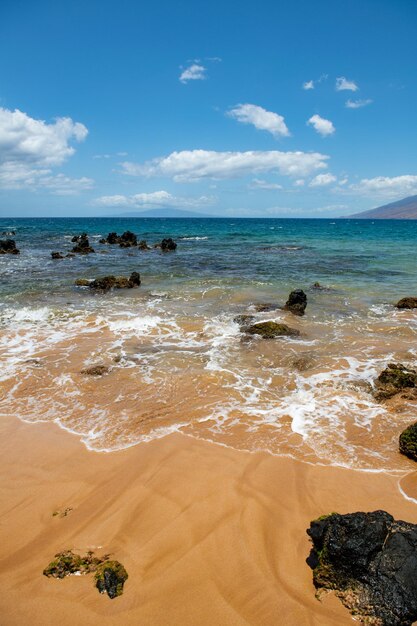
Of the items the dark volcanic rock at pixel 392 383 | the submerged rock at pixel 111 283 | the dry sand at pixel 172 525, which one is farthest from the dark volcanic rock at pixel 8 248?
the dark volcanic rock at pixel 392 383

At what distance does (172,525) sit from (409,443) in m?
4.58

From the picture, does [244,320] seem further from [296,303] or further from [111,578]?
[111,578]

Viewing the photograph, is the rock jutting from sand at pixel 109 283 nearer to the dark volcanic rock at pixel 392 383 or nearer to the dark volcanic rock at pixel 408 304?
the dark volcanic rock at pixel 408 304

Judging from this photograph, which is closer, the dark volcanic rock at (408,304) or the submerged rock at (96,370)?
the submerged rock at (96,370)

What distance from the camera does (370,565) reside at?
4.25 meters

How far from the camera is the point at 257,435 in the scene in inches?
295

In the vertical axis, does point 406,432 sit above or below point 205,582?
above

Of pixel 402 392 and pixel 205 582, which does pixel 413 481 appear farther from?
pixel 205 582

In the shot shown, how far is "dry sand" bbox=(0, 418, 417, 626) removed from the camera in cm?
419

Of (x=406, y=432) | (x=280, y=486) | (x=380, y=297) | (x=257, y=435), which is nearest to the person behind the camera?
(x=280, y=486)

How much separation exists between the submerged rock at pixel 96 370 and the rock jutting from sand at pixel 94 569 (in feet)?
18.8

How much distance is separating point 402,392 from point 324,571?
19.2ft

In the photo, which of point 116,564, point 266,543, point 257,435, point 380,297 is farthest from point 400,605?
point 380,297

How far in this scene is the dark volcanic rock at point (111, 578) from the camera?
4.34m
